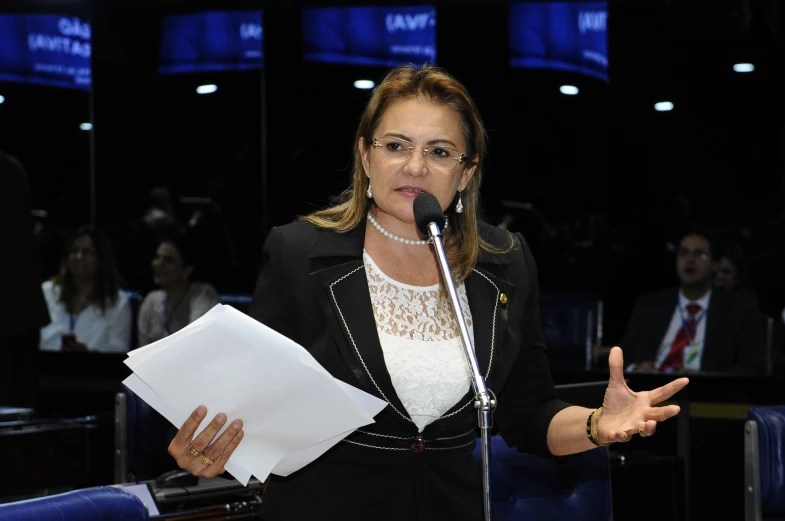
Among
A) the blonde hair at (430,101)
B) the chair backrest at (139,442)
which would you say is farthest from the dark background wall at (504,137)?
the blonde hair at (430,101)

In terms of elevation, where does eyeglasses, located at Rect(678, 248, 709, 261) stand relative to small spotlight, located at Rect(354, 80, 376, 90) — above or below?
below

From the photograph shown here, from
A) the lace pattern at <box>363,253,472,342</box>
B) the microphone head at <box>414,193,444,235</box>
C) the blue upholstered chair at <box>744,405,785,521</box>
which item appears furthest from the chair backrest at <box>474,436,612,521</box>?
the microphone head at <box>414,193,444,235</box>

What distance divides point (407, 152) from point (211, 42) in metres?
5.49

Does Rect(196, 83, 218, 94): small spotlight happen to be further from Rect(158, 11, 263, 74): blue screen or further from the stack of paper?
the stack of paper

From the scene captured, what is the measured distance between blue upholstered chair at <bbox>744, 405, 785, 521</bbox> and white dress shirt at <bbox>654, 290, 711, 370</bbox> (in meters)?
3.03

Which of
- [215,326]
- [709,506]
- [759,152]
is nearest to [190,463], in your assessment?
[215,326]

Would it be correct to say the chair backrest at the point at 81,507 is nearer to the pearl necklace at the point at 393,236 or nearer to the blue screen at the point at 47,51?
the pearl necklace at the point at 393,236

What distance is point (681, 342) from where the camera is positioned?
5648 mm

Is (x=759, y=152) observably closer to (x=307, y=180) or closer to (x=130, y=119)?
(x=307, y=180)

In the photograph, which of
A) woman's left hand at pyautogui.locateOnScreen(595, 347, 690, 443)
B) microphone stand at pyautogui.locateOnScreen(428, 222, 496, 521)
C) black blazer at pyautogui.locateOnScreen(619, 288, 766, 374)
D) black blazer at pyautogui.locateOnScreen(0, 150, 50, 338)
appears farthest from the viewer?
black blazer at pyautogui.locateOnScreen(0, 150, 50, 338)

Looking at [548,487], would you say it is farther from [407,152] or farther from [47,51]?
[47,51]

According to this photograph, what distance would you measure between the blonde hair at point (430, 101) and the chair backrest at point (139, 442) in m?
1.49

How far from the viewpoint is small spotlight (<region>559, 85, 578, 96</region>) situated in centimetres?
648

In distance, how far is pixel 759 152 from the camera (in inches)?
240
